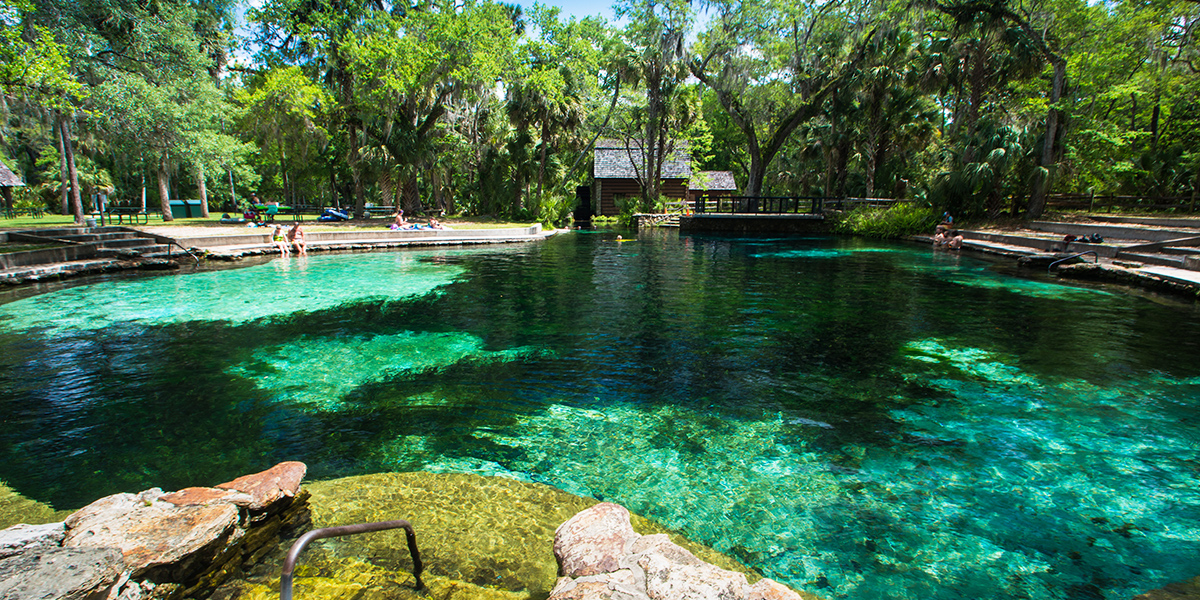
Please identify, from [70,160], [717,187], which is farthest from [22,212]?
[717,187]

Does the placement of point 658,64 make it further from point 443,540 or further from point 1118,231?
point 443,540

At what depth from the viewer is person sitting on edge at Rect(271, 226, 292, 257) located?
21.2m

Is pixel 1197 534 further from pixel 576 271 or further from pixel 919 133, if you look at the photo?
pixel 919 133

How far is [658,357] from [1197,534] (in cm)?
589

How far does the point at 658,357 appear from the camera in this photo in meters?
8.84

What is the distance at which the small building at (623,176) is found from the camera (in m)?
47.0

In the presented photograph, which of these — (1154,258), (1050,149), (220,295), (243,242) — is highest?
(1050,149)

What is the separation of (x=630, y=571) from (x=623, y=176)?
45.2 metres

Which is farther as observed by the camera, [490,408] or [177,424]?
[490,408]

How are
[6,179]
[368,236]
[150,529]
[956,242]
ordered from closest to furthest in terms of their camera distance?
[150,529] < [6,179] < [956,242] < [368,236]

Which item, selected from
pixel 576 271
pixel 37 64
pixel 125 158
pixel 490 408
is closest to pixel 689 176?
pixel 576 271

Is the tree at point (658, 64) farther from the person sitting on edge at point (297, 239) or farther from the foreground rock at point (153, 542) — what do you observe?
the foreground rock at point (153, 542)

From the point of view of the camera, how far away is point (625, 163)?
47562 mm

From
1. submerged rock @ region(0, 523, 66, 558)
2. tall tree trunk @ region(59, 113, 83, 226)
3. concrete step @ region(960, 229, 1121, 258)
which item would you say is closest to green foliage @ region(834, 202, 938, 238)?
concrete step @ region(960, 229, 1121, 258)
